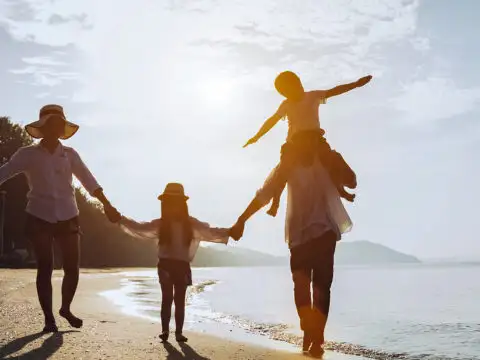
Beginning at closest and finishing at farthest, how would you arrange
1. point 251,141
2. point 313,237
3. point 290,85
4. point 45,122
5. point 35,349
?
point 35,349 → point 313,237 → point 290,85 → point 251,141 → point 45,122

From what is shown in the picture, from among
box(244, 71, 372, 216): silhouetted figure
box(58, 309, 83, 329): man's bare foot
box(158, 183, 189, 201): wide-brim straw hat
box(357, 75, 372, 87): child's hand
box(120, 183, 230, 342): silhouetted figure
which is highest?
box(357, 75, 372, 87): child's hand

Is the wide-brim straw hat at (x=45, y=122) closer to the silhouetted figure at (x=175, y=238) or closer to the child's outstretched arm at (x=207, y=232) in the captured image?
the silhouetted figure at (x=175, y=238)

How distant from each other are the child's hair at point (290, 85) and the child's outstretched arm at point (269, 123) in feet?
0.55

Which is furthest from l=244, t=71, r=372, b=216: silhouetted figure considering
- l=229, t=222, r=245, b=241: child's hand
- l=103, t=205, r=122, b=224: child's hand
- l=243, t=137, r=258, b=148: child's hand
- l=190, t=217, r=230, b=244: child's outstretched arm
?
l=103, t=205, r=122, b=224: child's hand

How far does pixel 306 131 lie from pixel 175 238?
2327 millimetres

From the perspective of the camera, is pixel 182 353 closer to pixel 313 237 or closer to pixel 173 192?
pixel 313 237

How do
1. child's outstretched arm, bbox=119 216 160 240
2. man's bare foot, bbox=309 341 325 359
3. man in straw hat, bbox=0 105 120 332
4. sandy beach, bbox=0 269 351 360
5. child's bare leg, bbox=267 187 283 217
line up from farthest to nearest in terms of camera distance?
child's outstretched arm, bbox=119 216 160 240
man in straw hat, bbox=0 105 120 332
child's bare leg, bbox=267 187 283 217
man's bare foot, bbox=309 341 325 359
sandy beach, bbox=0 269 351 360

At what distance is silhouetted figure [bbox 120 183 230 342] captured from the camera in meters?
7.11

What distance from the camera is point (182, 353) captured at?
5859 millimetres

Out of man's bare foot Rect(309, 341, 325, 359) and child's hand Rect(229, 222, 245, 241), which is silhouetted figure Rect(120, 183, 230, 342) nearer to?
child's hand Rect(229, 222, 245, 241)

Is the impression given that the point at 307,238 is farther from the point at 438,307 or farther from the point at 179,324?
the point at 438,307

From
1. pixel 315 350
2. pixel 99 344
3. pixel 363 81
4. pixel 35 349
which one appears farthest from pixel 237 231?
pixel 35 349

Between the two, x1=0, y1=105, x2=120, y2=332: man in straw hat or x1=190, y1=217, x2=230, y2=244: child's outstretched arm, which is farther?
x1=190, y1=217, x2=230, y2=244: child's outstretched arm

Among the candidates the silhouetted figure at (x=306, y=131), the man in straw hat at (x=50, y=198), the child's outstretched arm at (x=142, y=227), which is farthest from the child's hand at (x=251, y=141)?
the man in straw hat at (x=50, y=198)
